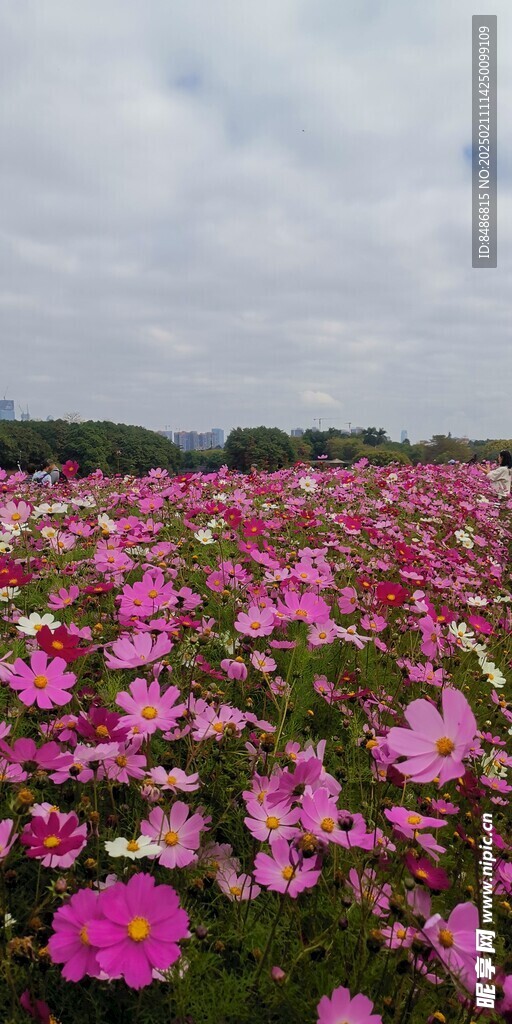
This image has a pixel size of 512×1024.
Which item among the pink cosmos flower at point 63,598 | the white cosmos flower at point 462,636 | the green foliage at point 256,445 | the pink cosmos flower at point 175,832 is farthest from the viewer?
the green foliage at point 256,445

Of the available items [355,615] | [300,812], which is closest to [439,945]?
[300,812]

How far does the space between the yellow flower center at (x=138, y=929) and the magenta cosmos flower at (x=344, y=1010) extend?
0.23 metres

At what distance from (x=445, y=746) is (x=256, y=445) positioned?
167ft

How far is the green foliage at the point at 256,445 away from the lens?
50250 millimetres

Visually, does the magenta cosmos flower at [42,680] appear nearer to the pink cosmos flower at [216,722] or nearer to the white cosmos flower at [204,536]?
the pink cosmos flower at [216,722]

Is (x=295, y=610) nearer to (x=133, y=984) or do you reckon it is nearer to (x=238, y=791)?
(x=238, y=791)

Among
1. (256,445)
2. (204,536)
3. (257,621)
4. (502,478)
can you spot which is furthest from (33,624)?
(256,445)

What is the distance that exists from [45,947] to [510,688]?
2223 mm

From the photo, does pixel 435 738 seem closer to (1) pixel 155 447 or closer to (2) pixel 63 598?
(2) pixel 63 598

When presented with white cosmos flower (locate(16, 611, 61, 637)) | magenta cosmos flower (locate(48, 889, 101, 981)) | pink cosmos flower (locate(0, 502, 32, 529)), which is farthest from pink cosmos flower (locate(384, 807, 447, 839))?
pink cosmos flower (locate(0, 502, 32, 529))

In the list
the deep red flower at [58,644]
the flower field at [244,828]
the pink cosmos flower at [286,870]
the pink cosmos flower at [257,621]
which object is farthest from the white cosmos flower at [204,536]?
the pink cosmos flower at [286,870]

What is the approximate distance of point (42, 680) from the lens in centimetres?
109

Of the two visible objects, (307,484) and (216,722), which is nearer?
(216,722)

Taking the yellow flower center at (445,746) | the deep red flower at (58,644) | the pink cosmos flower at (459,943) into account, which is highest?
the deep red flower at (58,644)
